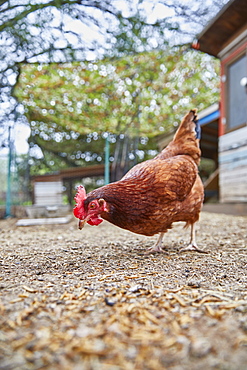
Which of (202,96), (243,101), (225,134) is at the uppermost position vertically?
(202,96)

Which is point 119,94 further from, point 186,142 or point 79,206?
point 79,206

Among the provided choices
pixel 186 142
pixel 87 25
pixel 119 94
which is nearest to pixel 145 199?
pixel 186 142

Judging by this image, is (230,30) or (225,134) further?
(225,134)

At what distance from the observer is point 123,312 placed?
122cm

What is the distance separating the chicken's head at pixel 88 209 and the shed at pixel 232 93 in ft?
14.3

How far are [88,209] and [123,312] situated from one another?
101 centimetres

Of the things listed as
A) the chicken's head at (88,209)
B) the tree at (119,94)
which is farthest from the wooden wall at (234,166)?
the chicken's head at (88,209)

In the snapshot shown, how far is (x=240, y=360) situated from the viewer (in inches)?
35.2

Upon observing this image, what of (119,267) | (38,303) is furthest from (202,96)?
(38,303)

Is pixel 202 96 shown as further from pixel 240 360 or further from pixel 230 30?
pixel 240 360

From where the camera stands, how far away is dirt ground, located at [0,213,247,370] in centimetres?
92

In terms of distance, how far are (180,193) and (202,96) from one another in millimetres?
7678

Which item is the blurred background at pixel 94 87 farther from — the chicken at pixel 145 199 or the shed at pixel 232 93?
the chicken at pixel 145 199

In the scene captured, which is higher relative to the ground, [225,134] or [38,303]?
[225,134]
